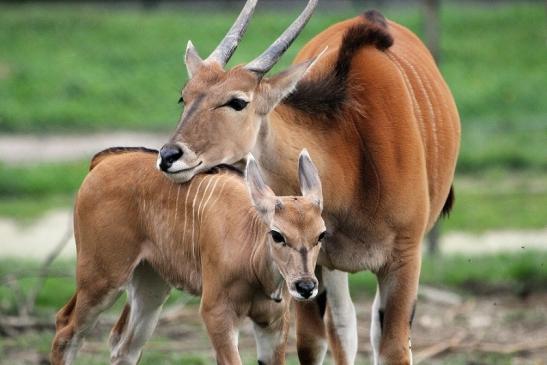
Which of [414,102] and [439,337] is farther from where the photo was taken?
[439,337]

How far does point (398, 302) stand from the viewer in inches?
273

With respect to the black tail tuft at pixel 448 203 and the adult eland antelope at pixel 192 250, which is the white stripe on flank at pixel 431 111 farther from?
the adult eland antelope at pixel 192 250

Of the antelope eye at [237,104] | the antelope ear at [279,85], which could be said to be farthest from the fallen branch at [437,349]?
the antelope eye at [237,104]

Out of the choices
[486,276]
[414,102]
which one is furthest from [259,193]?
[486,276]

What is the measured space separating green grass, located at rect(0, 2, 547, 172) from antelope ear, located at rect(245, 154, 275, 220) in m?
9.45

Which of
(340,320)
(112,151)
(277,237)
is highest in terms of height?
(277,237)

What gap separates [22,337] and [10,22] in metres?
14.6

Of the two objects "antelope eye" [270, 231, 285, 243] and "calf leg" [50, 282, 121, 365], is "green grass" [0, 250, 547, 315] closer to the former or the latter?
"calf leg" [50, 282, 121, 365]

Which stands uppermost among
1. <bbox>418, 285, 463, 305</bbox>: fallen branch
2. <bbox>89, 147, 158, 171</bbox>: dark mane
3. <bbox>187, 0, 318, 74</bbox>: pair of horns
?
<bbox>187, 0, 318, 74</bbox>: pair of horns

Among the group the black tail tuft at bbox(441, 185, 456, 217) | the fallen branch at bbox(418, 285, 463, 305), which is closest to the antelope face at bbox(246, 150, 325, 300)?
the black tail tuft at bbox(441, 185, 456, 217)

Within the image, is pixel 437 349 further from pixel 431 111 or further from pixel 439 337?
pixel 431 111

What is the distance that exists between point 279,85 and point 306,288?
3.69 ft

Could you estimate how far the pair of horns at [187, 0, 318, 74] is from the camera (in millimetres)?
6414

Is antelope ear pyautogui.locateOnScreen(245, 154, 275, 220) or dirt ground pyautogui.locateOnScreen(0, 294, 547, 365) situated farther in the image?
dirt ground pyautogui.locateOnScreen(0, 294, 547, 365)
